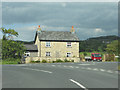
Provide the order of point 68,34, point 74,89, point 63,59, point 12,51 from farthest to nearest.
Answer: point 68,34 < point 63,59 < point 12,51 < point 74,89

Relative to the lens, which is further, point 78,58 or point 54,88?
point 78,58

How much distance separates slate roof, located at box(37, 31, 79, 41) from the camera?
169ft

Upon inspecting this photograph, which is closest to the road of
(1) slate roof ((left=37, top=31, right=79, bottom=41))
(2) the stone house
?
(2) the stone house

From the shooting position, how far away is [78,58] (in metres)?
50.6

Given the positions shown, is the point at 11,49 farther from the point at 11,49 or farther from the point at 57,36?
the point at 57,36

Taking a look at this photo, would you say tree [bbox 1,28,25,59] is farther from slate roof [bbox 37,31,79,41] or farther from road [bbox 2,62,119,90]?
road [bbox 2,62,119,90]

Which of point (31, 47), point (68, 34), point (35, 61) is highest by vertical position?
point (68, 34)

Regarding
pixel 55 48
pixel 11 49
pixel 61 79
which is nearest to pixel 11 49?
pixel 11 49

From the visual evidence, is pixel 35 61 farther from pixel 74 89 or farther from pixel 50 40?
pixel 74 89

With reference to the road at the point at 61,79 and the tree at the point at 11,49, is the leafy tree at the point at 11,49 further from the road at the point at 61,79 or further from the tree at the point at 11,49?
the road at the point at 61,79

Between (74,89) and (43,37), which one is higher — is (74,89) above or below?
below

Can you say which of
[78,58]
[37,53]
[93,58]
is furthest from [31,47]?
[93,58]

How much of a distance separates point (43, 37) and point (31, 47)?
4.39 metres

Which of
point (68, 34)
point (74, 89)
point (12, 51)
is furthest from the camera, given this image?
point (68, 34)
